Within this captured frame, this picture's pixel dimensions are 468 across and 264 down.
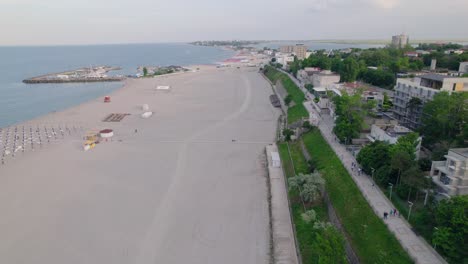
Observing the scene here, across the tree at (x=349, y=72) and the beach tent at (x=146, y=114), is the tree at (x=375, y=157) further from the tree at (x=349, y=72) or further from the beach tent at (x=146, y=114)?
the beach tent at (x=146, y=114)

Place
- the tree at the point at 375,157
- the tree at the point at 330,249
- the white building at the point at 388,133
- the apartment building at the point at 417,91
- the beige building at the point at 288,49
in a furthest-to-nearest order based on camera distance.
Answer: the beige building at the point at 288,49
the apartment building at the point at 417,91
the white building at the point at 388,133
the tree at the point at 375,157
the tree at the point at 330,249

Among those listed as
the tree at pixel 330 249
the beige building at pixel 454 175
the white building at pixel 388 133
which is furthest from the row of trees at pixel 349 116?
the tree at pixel 330 249

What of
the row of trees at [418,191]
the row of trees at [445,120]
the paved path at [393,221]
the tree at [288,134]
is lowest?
the tree at [288,134]

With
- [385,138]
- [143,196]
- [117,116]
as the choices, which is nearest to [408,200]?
[385,138]

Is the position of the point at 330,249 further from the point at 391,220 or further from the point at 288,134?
the point at 288,134

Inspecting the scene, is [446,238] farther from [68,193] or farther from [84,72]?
[84,72]

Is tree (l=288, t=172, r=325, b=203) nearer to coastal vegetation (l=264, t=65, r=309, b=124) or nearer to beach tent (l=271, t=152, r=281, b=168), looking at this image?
beach tent (l=271, t=152, r=281, b=168)
